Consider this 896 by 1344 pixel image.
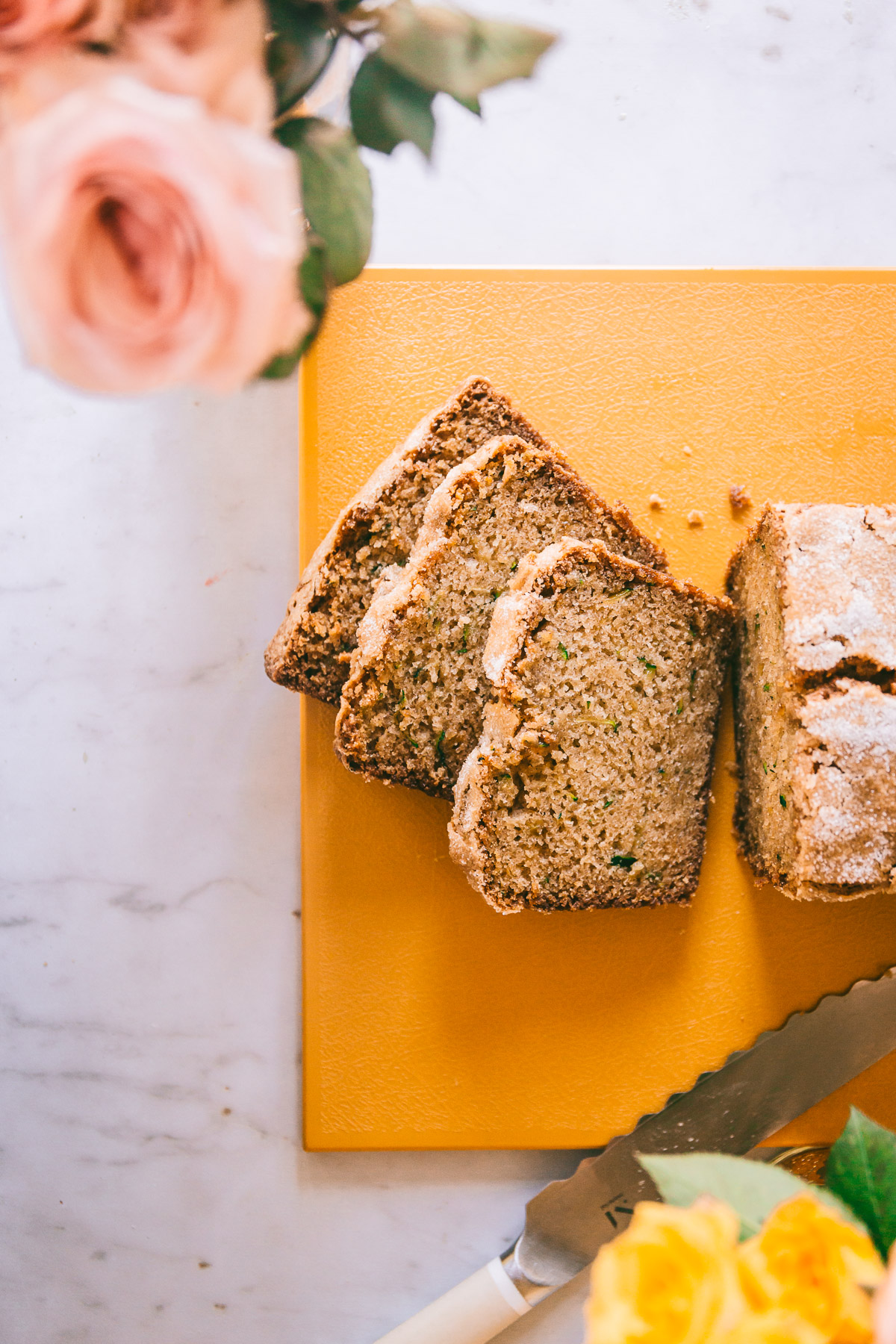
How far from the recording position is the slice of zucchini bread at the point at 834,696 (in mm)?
1788

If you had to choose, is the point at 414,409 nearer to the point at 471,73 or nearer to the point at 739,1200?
the point at 471,73

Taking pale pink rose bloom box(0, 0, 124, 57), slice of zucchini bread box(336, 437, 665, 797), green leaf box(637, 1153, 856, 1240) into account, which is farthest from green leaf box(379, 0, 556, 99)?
green leaf box(637, 1153, 856, 1240)

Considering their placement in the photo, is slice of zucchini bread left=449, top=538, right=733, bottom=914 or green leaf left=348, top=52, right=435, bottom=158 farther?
slice of zucchini bread left=449, top=538, right=733, bottom=914

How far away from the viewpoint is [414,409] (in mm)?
2182

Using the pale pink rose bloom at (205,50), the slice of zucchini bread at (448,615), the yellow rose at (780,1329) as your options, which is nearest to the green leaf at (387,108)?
the pale pink rose bloom at (205,50)

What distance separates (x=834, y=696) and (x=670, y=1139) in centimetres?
98

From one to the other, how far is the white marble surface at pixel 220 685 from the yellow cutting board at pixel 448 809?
128 millimetres

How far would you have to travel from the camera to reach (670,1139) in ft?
6.61

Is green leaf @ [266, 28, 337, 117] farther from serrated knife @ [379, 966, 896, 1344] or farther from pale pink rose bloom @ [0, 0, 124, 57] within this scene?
serrated knife @ [379, 966, 896, 1344]

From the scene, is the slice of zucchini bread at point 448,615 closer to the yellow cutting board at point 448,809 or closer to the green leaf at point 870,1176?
the yellow cutting board at point 448,809

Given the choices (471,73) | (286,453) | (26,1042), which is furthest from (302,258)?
(26,1042)

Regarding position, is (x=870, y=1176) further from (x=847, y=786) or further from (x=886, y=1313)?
(x=847, y=786)

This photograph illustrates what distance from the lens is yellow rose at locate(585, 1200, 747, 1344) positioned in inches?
32.2

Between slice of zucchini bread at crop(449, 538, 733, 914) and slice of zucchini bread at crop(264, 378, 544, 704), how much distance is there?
0.90ft
